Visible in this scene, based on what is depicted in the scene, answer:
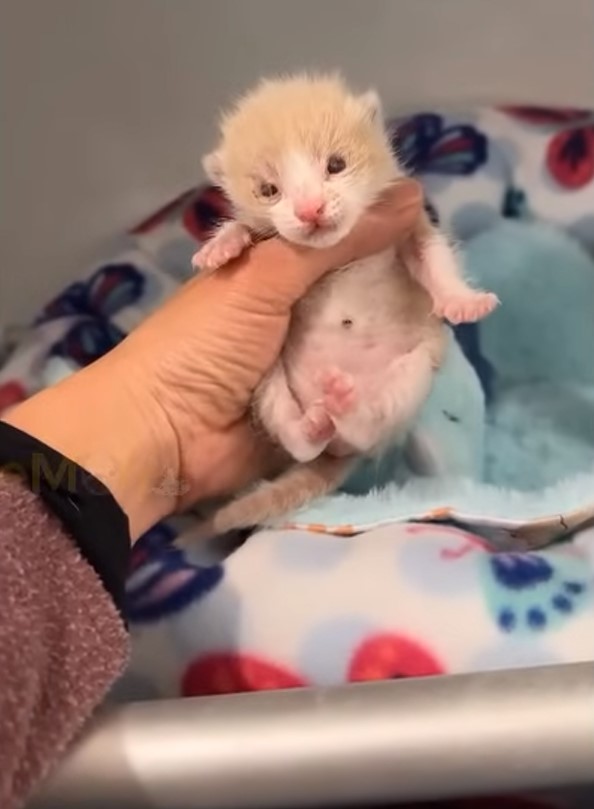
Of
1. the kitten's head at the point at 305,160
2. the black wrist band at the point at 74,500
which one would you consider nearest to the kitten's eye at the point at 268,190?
the kitten's head at the point at 305,160

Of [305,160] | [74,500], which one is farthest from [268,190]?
[74,500]

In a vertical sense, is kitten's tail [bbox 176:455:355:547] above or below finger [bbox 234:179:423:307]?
below

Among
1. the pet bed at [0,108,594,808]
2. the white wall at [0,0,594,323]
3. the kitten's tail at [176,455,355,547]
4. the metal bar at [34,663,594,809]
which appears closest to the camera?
the metal bar at [34,663,594,809]

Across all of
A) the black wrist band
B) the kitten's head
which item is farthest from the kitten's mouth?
the black wrist band

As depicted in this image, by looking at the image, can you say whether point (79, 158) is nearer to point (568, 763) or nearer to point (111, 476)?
point (111, 476)

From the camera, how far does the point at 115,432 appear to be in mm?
735

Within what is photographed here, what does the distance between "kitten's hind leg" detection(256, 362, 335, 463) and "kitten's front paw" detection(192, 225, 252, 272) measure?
0.08 m

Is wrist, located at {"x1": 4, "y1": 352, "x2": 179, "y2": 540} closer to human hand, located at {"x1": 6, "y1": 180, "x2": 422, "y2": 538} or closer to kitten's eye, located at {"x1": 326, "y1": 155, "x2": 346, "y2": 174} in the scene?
human hand, located at {"x1": 6, "y1": 180, "x2": 422, "y2": 538}

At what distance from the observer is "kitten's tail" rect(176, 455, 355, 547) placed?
0.78 m

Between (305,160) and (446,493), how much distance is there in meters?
0.21

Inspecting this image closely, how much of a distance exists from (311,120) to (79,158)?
0.42 metres

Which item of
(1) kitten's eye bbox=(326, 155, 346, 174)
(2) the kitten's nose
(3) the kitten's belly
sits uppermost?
(2) the kitten's nose

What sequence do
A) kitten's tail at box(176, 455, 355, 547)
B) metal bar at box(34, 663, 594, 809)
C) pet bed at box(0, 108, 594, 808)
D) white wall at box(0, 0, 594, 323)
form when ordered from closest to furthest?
metal bar at box(34, 663, 594, 809) < pet bed at box(0, 108, 594, 808) < kitten's tail at box(176, 455, 355, 547) < white wall at box(0, 0, 594, 323)

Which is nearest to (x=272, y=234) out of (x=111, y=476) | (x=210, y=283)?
(x=210, y=283)
